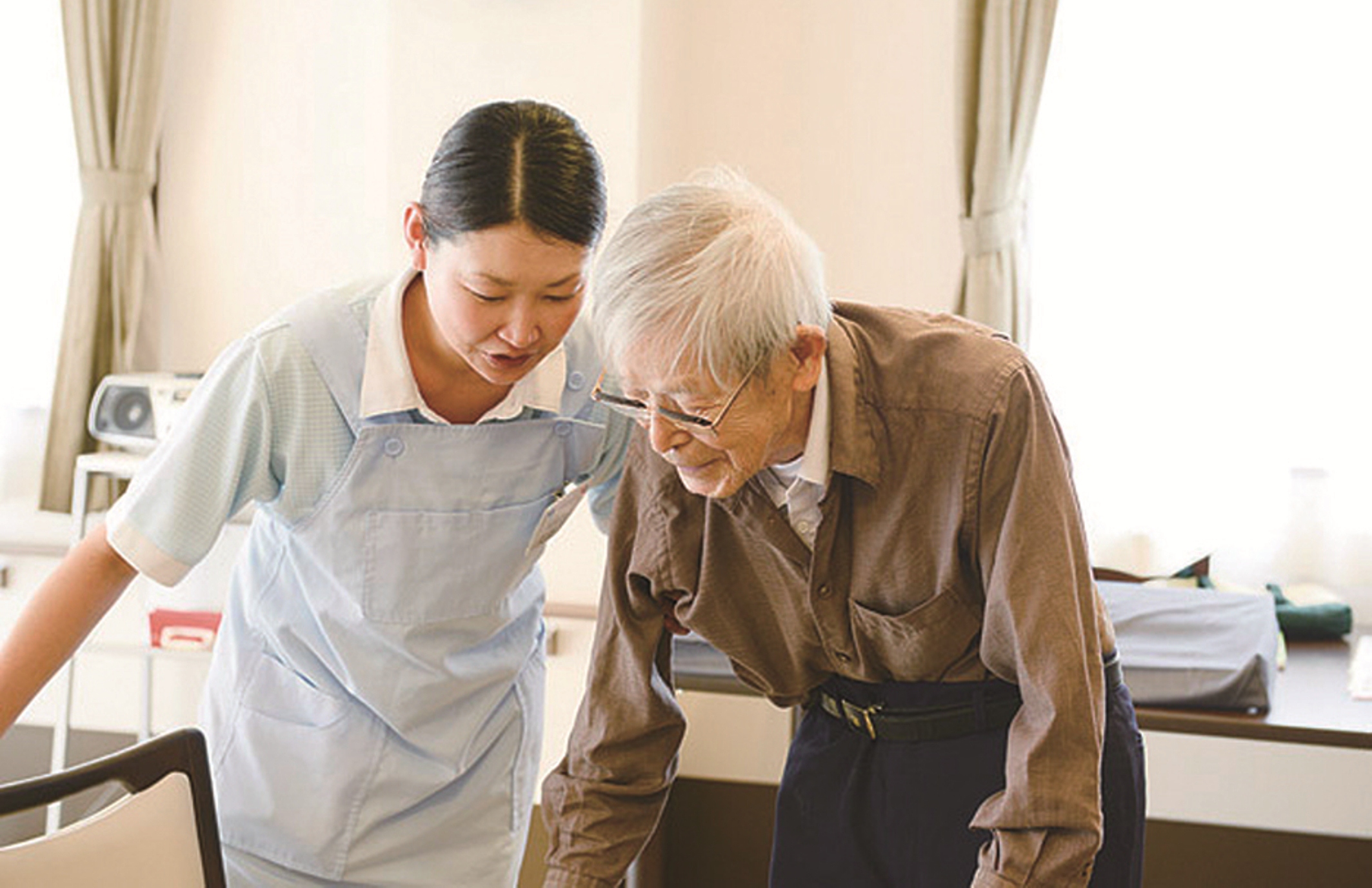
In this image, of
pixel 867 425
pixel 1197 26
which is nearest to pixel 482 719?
pixel 867 425

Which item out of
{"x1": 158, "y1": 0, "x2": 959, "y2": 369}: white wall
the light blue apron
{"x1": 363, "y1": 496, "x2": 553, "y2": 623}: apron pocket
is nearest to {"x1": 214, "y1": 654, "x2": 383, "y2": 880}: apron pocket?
the light blue apron

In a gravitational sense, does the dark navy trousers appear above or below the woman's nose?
below

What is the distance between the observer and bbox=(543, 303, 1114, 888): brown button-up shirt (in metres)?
1.26

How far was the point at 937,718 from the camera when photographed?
146 centimetres

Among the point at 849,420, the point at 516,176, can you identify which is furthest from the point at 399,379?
the point at 849,420

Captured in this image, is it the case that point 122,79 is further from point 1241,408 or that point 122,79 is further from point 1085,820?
point 1085,820

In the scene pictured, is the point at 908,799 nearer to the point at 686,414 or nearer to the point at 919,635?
the point at 919,635

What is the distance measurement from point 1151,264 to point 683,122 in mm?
1152

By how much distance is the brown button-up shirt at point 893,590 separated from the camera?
1.26 m

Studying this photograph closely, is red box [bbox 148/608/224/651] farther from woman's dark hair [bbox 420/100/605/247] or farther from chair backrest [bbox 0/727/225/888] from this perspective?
woman's dark hair [bbox 420/100/605/247]

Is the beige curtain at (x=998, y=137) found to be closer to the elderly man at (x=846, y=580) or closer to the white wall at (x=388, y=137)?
the white wall at (x=388, y=137)

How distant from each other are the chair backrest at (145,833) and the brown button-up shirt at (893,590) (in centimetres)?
37

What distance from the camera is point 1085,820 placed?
49.1 inches

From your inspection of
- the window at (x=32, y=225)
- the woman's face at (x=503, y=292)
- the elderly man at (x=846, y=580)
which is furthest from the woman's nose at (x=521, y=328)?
the window at (x=32, y=225)
